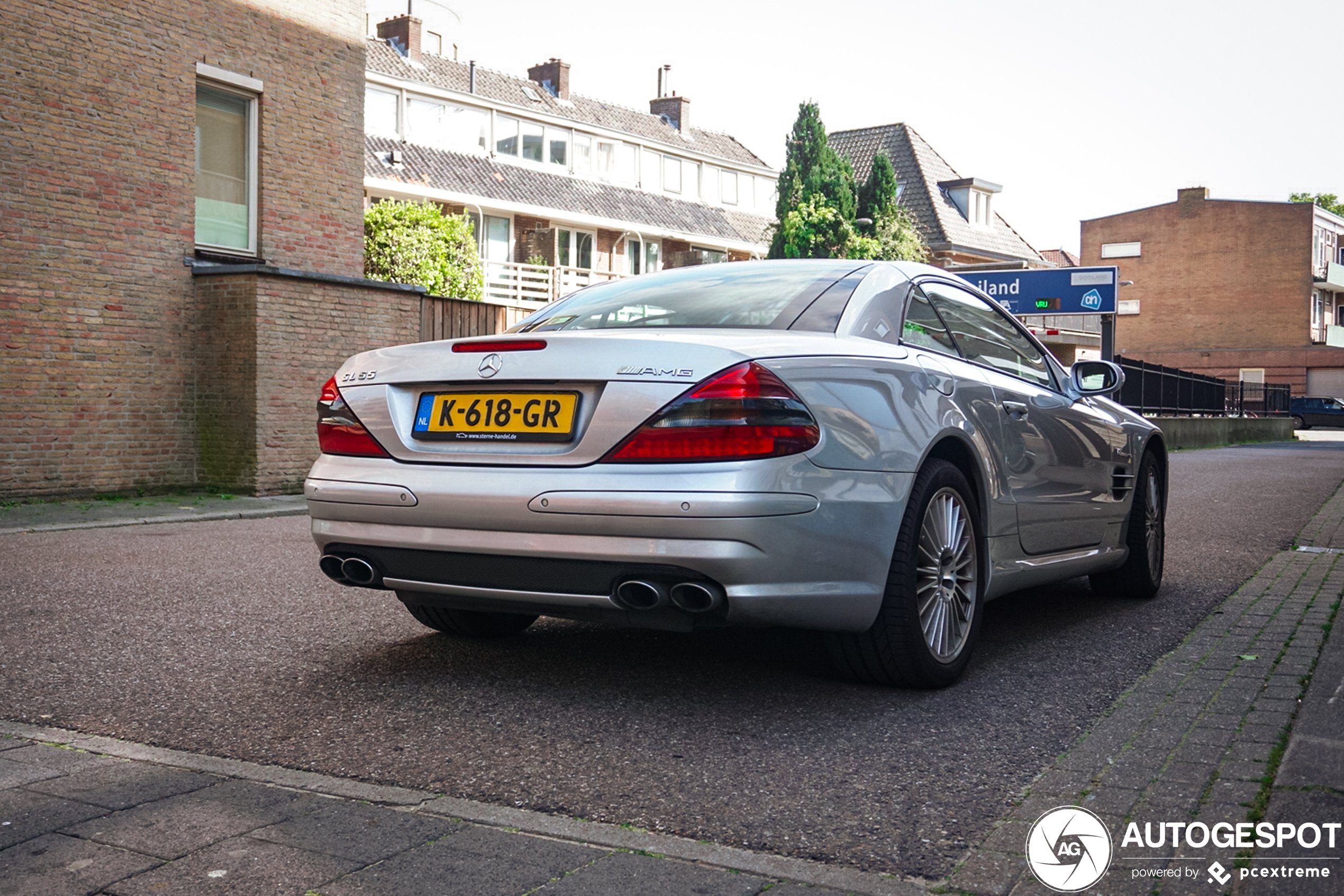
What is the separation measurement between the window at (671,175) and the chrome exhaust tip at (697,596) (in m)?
45.9

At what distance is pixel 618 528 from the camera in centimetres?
369

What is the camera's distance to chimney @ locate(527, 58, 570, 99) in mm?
46688

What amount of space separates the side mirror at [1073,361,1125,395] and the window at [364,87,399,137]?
34.0 meters

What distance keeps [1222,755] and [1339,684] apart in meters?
1.02

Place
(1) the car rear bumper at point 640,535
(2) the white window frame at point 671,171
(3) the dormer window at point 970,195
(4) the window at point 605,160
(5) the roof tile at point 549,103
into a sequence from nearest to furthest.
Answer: (1) the car rear bumper at point 640,535 → (5) the roof tile at point 549,103 → (4) the window at point 605,160 → (2) the white window frame at point 671,171 → (3) the dormer window at point 970,195

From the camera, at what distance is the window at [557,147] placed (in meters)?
43.5

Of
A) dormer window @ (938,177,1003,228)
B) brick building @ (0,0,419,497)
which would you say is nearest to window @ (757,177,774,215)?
dormer window @ (938,177,1003,228)

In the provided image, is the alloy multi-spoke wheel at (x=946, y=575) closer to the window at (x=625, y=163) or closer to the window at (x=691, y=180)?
the window at (x=625, y=163)

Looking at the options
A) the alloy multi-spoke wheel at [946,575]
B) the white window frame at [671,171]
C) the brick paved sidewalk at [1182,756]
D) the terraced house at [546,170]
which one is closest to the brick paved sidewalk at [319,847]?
the brick paved sidewalk at [1182,756]

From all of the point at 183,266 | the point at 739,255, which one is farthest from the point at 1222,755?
the point at 739,255

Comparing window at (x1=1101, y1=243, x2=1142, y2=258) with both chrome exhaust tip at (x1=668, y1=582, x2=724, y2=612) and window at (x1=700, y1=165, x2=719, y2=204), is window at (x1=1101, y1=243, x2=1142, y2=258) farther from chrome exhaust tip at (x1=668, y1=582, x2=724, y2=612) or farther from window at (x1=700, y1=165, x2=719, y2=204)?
chrome exhaust tip at (x1=668, y1=582, x2=724, y2=612)

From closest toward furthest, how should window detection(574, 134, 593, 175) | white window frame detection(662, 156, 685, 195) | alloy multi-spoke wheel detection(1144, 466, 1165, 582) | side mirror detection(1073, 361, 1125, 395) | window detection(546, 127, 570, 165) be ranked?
side mirror detection(1073, 361, 1125, 395) < alloy multi-spoke wheel detection(1144, 466, 1165, 582) < window detection(546, 127, 570, 165) < window detection(574, 134, 593, 175) < white window frame detection(662, 156, 685, 195)

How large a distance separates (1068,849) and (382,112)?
38018mm

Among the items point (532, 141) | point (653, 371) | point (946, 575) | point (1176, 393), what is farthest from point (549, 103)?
point (653, 371)
